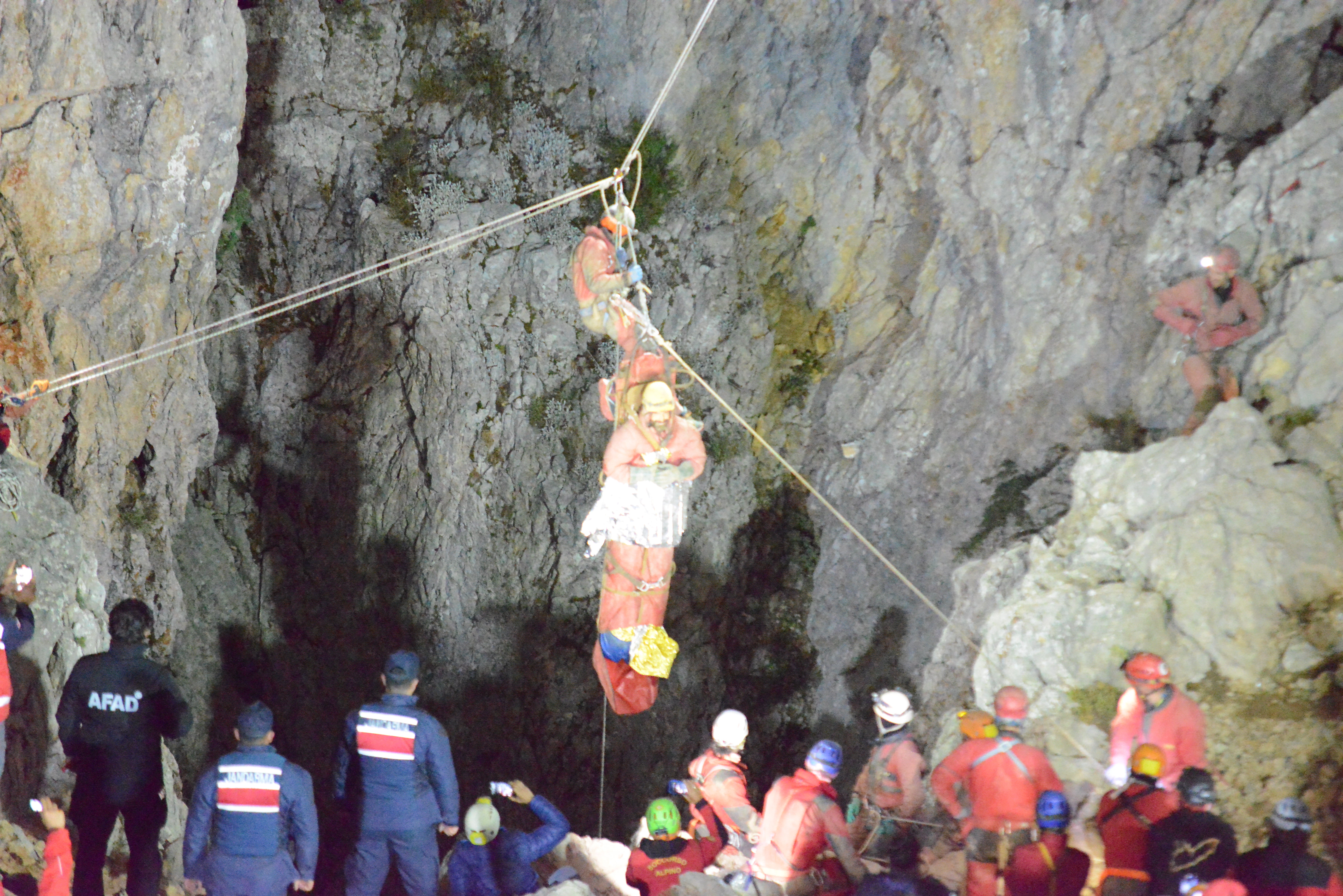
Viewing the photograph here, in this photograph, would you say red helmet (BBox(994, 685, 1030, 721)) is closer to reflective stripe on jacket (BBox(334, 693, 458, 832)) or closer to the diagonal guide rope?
reflective stripe on jacket (BBox(334, 693, 458, 832))

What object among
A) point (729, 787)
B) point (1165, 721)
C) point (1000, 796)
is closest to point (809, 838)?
point (729, 787)

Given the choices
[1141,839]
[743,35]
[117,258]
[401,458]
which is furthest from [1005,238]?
[117,258]

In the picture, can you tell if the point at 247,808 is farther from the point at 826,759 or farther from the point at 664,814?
the point at 826,759

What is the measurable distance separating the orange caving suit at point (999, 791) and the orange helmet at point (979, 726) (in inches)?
2.7

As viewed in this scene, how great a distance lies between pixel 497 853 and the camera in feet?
18.5

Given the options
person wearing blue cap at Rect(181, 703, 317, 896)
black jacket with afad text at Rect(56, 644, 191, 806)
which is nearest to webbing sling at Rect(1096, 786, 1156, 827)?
person wearing blue cap at Rect(181, 703, 317, 896)

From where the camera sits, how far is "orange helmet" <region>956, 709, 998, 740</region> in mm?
5656

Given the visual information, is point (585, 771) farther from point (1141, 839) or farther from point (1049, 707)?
point (1141, 839)

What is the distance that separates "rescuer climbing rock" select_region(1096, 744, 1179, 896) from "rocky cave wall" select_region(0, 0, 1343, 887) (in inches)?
116

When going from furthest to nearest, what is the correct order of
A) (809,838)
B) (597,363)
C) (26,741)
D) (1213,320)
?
(597,363), (1213,320), (26,741), (809,838)

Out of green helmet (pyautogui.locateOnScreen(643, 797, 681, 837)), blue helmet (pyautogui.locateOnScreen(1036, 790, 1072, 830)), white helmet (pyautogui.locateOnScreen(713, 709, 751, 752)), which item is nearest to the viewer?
blue helmet (pyautogui.locateOnScreen(1036, 790, 1072, 830))

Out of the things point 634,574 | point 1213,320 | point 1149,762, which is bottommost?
point 1149,762

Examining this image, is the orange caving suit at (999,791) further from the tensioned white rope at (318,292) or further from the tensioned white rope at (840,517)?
the tensioned white rope at (318,292)

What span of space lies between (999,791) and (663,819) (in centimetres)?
189
